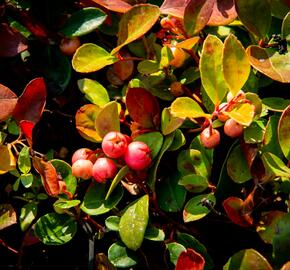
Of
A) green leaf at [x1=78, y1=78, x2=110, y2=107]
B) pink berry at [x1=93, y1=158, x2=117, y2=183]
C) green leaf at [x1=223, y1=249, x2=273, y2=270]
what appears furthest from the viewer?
green leaf at [x1=78, y1=78, x2=110, y2=107]

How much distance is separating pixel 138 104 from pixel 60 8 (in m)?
0.31

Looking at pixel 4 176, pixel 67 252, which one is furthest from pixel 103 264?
pixel 4 176

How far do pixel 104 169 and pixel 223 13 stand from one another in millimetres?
359

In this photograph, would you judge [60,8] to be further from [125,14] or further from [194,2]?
[194,2]

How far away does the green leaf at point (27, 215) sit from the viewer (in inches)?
43.7

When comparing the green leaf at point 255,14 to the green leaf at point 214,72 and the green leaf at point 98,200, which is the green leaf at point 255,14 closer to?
the green leaf at point 214,72

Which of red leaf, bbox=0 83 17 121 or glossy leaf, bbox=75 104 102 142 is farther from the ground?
red leaf, bbox=0 83 17 121

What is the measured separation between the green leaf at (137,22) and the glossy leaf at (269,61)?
0.58 feet

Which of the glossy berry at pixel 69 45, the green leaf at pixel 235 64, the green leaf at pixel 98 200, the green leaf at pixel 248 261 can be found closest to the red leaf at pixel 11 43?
the glossy berry at pixel 69 45

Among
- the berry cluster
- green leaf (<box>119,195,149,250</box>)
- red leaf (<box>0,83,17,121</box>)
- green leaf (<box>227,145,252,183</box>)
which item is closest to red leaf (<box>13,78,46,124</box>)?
red leaf (<box>0,83,17,121</box>)

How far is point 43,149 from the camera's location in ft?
3.89

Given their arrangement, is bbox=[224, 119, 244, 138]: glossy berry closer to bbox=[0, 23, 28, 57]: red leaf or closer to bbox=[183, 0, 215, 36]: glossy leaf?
bbox=[183, 0, 215, 36]: glossy leaf

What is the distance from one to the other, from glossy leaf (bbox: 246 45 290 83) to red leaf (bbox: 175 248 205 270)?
320 mm

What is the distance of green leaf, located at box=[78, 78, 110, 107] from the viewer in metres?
1.05
